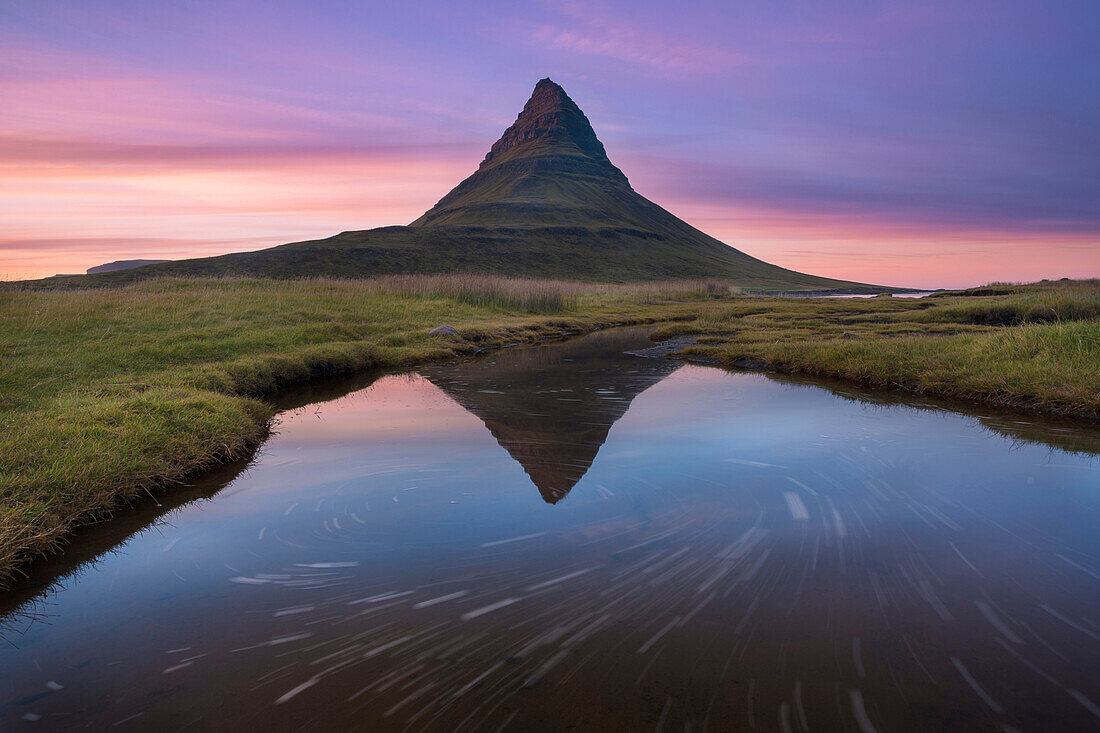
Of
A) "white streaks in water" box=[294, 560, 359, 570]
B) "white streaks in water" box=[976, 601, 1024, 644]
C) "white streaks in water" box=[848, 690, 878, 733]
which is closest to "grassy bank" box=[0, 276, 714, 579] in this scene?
"white streaks in water" box=[294, 560, 359, 570]

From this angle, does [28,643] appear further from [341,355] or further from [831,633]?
[341,355]

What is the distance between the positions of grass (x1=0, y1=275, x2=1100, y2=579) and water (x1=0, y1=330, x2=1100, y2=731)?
0.66 m

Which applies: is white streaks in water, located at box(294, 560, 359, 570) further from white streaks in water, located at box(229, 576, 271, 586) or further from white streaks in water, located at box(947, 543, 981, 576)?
white streaks in water, located at box(947, 543, 981, 576)

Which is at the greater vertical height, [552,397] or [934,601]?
[552,397]

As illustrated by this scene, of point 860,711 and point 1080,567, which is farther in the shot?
point 1080,567

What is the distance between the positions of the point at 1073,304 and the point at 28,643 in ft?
91.6

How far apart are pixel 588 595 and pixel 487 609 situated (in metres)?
0.74

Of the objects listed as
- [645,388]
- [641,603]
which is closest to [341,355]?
[645,388]

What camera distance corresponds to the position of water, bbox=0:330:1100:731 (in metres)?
3.16

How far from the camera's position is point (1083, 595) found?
415cm

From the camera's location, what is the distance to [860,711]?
9.95ft

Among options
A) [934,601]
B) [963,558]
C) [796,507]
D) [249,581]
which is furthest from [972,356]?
[249,581]

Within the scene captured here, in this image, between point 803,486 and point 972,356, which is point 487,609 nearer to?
point 803,486

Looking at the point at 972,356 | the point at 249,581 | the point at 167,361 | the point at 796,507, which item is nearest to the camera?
the point at 249,581
